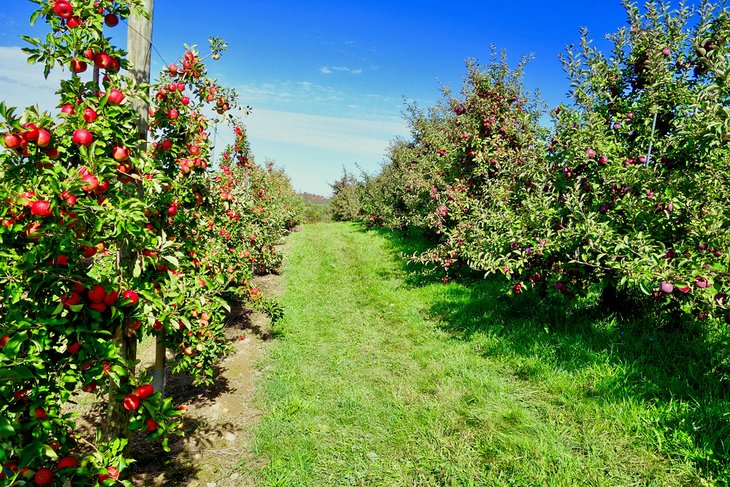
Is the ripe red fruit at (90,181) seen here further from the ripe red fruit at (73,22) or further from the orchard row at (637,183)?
the orchard row at (637,183)

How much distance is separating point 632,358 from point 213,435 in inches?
201

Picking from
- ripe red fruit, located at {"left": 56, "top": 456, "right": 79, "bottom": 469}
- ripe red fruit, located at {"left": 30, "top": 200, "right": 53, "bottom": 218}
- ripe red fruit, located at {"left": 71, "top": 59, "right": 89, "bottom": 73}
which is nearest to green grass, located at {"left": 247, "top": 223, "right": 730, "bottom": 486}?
ripe red fruit, located at {"left": 56, "top": 456, "right": 79, "bottom": 469}

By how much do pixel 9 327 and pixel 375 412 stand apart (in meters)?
3.73

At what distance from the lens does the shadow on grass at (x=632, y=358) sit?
139 inches

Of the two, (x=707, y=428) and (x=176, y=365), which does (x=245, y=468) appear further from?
(x=707, y=428)

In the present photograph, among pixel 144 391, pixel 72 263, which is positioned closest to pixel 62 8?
pixel 72 263

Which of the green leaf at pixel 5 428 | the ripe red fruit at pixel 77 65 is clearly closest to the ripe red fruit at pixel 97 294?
the green leaf at pixel 5 428

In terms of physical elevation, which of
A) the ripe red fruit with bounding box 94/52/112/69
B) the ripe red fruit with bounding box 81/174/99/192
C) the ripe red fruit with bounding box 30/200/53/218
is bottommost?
the ripe red fruit with bounding box 30/200/53/218

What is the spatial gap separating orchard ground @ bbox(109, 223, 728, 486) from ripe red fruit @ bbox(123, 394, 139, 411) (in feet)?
5.22

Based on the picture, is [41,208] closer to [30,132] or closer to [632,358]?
[30,132]

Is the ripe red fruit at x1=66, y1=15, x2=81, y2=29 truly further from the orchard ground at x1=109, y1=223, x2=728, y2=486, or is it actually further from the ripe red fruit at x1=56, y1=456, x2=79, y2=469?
the orchard ground at x1=109, y1=223, x2=728, y2=486

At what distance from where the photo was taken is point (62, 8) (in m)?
2.40

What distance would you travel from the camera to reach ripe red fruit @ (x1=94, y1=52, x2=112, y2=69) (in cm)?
262

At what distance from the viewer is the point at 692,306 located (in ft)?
14.1
